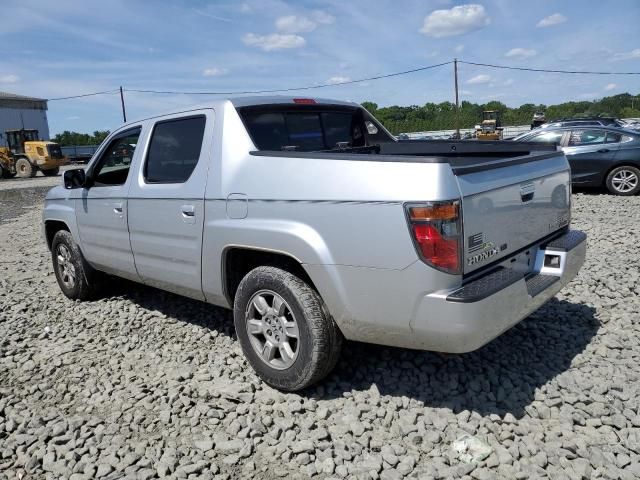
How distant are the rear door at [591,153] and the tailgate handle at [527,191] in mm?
8682

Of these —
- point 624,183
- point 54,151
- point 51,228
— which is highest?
point 54,151

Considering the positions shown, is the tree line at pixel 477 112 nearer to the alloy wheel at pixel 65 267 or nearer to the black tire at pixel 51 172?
the black tire at pixel 51 172

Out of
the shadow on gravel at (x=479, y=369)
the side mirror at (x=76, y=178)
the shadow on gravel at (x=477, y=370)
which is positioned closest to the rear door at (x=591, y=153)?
the shadow on gravel at (x=479, y=369)

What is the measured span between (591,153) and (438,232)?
991 centimetres

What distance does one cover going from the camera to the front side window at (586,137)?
10984 mm

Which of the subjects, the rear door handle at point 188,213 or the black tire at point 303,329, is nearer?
the black tire at point 303,329

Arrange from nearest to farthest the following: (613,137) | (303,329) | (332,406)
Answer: (303,329), (332,406), (613,137)

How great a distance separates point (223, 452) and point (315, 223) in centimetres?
135

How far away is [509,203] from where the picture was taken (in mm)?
2953

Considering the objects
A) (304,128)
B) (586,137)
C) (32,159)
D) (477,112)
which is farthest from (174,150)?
(477,112)

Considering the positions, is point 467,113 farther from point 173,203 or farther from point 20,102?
point 173,203

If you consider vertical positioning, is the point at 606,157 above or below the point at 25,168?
below

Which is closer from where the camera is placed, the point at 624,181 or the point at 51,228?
the point at 51,228

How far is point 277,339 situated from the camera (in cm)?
335
